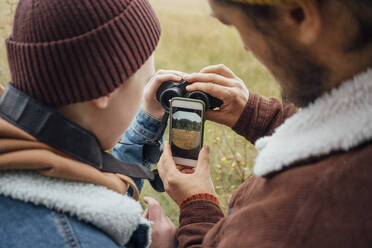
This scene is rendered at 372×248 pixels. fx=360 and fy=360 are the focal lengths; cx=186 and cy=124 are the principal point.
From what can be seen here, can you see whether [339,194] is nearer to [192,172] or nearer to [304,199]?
[304,199]

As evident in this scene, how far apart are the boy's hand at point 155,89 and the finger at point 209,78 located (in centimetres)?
4

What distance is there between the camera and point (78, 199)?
0.77m

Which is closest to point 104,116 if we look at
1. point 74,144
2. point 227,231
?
point 74,144

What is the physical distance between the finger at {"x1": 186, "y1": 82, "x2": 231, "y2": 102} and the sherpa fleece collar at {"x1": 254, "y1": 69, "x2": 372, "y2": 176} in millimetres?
433

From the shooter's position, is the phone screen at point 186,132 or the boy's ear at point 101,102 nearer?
the boy's ear at point 101,102

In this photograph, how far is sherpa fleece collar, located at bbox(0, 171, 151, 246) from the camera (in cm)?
75

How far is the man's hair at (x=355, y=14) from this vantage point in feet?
2.12

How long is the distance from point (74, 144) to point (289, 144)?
0.47 metres

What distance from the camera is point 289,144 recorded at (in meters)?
0.75

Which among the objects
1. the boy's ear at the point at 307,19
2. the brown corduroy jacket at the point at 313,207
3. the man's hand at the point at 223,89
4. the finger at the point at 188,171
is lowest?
the finger at the point at 188,171

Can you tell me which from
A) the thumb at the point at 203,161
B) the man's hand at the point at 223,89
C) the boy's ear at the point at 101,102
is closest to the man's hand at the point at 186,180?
the thumb at the point at 203,161

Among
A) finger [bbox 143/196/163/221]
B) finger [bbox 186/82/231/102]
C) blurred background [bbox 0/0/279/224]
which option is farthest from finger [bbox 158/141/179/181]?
blurred background [bbox 0/0/279/224]

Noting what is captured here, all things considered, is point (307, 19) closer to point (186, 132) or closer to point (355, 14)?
point (355, 14)

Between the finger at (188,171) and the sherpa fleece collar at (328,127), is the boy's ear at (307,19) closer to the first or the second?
the sherpa fleece collar at (328,127)
